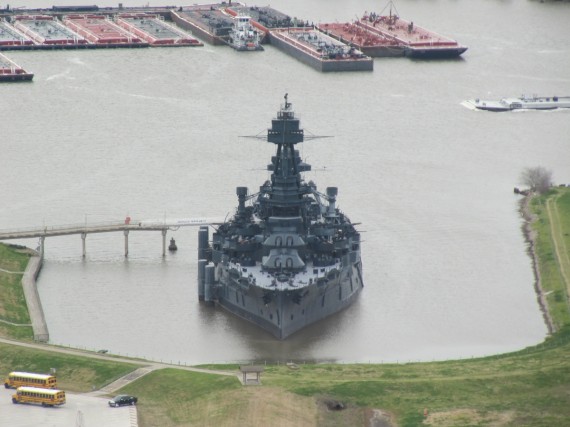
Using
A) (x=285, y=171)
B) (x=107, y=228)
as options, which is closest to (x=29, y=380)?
(x=285, y=171)

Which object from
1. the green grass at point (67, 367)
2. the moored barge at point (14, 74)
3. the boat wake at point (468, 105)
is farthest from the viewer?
the moored barge at point (14, 74)

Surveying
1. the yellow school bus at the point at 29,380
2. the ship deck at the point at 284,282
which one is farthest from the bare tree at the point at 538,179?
the yellow school bus at the point at 29,380

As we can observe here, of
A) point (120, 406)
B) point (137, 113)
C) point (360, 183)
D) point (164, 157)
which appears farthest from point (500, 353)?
point (137, 113)

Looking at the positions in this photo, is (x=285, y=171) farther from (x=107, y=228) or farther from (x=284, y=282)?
(x=107, y=228)

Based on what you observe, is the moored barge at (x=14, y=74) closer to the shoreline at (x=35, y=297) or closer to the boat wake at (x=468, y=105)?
the boat wake at (x=468, y=105)

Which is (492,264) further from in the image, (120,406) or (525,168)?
(120,406)
